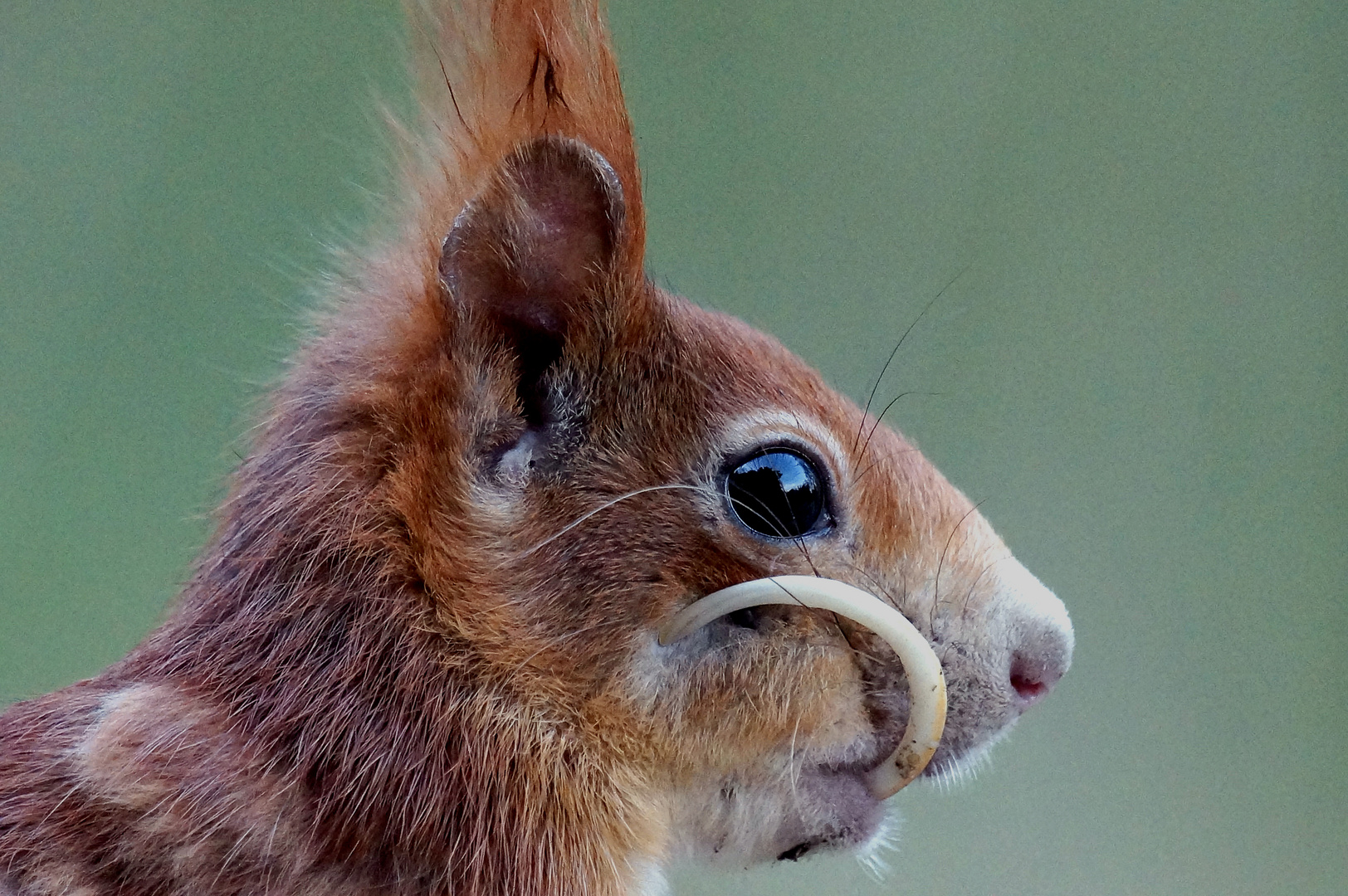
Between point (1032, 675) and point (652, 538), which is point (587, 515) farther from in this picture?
point (1032, 675)

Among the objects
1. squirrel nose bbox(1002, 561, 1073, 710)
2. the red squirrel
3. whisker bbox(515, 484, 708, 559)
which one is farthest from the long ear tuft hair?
squirrel nose bbox(1002, 561, 1073, 710)

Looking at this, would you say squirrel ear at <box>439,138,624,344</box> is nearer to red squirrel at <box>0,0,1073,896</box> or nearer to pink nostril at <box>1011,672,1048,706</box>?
red squirrel at <box>0,0,1073,896</box>

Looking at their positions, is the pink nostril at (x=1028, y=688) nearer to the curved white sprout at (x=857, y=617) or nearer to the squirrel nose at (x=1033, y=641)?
the squirrel nose at (x=1033, y=641)

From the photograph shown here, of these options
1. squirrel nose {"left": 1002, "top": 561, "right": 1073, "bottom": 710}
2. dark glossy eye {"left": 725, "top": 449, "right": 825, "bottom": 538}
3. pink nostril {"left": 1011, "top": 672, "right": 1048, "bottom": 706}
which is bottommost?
pink nostril {"left": 1011, "top": 672, "right": 1048, "bottom": 706}

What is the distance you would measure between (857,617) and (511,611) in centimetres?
26

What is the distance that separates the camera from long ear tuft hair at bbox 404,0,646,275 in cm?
83

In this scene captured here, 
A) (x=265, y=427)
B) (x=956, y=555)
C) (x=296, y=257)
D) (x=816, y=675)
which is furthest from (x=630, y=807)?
(x=296, y=257)

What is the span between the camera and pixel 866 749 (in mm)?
915

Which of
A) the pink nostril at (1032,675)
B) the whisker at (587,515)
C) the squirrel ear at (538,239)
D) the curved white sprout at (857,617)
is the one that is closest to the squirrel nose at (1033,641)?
the pink nostril at (1032,675)

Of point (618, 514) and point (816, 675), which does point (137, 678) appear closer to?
point (618, 514)

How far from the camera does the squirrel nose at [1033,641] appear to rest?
37.0 inches

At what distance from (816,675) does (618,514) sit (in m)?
0.20

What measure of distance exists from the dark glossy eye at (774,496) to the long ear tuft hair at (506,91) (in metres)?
0.20

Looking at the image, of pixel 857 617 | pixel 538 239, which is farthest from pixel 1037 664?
pixel 538 239
